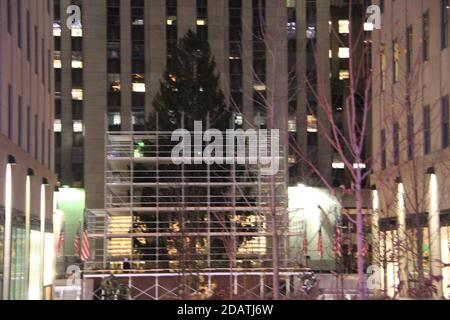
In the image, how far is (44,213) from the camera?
43.8m

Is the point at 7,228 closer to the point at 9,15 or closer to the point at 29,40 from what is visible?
the point at 9,15

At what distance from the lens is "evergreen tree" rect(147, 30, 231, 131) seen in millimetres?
54312

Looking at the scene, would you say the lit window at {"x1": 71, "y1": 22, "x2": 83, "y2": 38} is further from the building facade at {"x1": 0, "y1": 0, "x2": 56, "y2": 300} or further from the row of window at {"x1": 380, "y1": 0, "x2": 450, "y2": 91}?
the row of window at {"x1": 380, "y1": 0, "x2": 450, "y2": 91}

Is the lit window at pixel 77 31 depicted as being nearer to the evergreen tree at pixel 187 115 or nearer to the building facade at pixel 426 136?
the evergreen tree at pixel 187 115

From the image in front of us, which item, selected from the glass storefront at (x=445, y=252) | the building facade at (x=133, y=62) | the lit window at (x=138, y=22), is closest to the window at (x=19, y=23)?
the glass storefront at (x=445, y=252)

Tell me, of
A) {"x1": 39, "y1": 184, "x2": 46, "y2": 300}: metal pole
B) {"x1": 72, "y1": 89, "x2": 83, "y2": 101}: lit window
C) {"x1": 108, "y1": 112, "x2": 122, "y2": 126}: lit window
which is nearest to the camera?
{"x1": 39, "y1": 184, "x2": 46, "y2": 300}: metal pole

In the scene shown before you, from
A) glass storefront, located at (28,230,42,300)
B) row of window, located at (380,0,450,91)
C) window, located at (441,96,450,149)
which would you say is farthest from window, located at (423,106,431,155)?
glass storefront, located at (28,230,42,300)

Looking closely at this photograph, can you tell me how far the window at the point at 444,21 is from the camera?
34375 mm

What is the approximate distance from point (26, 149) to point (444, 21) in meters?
17.6

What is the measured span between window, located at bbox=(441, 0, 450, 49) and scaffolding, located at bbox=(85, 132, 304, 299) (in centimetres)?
866

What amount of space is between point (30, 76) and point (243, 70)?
125ft

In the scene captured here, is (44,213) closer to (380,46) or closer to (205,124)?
(205,124)
